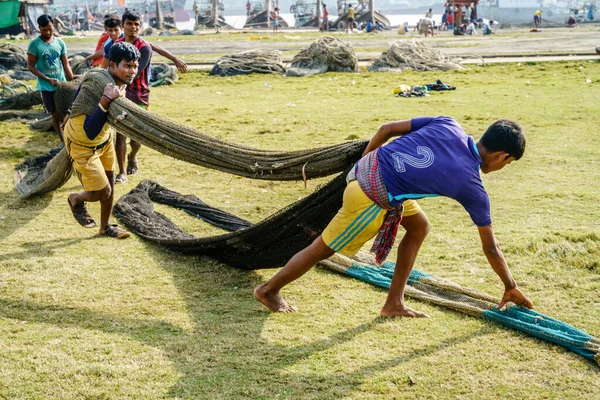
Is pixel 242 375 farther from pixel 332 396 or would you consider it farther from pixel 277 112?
pixel 277 112

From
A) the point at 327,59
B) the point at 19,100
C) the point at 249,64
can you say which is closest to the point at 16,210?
the point at 19,100

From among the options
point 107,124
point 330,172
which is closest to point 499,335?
point 330,172

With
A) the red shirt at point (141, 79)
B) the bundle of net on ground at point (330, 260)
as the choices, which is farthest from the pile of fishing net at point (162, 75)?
the bundle of net on ground at point (330, 260)

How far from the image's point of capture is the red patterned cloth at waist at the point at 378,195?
12.6ft

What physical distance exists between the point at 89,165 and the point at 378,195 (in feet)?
9.09

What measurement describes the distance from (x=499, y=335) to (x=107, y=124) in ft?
10.9

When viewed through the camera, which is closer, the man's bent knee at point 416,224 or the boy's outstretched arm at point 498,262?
the boy's outstretched arm at point 498,262

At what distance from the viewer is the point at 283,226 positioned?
4758mm

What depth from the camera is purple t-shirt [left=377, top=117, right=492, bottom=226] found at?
3676mm

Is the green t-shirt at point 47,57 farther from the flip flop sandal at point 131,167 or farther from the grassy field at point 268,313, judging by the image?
the flip flop sandal at point 131,167

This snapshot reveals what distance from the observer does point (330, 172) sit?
4484 millimetres

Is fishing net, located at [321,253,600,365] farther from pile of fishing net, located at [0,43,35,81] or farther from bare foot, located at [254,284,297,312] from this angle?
pile of fishing net, located at [0,43,35,81]

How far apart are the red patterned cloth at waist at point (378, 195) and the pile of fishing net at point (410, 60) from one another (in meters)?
14.1

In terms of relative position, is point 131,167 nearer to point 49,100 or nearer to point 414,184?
point 49,100
